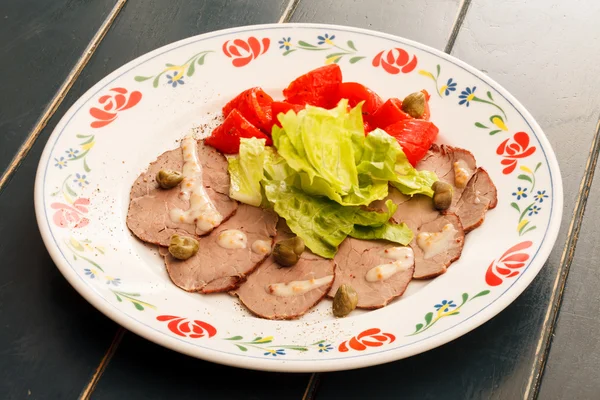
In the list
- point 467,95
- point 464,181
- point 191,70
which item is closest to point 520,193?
point 464,181

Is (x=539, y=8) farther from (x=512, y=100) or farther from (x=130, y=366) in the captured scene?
(x=130, y=366)

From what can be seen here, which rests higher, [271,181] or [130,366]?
[271,181]

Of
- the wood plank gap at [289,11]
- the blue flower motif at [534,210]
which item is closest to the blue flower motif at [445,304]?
the blue flower motif at [534,210]

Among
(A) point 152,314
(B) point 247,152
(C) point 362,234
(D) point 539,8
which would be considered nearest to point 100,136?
(B) point 247,152

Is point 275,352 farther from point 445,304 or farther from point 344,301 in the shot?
point 445,304

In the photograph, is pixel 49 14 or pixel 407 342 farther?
pixel 49 14

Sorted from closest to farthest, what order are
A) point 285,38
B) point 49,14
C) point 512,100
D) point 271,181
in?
point 271,181, point 512,100, point 285,38, point 49,14
